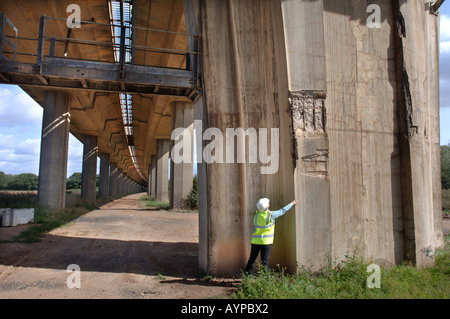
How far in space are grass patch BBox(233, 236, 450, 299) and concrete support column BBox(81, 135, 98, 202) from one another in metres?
29.8

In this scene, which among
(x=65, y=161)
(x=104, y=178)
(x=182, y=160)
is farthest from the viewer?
(x=104, y=178)

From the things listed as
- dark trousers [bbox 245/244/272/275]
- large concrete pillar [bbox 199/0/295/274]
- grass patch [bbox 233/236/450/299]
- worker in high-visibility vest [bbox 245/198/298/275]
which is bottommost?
grass patch [bbox 233/236/450/299]

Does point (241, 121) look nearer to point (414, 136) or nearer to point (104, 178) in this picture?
point (414, 136)

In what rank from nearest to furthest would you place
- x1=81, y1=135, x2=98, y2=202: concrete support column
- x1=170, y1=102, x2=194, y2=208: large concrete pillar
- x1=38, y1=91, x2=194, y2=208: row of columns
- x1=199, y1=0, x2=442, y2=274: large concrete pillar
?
x1=199, y1=0, x2=442, y2=274: large concrete pillar, x1=38, y1=91, x2=194, y2=208: row of columns, x1=170, y1=102, x2=194, y2=208: large concrete pillar, x1=81, y1=135, x2=98, y2=202: concrete support column

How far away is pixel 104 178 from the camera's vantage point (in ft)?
150

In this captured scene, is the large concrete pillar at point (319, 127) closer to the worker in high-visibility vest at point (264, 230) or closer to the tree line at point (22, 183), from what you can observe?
the worker in high-visibility vest at point (264, 230)

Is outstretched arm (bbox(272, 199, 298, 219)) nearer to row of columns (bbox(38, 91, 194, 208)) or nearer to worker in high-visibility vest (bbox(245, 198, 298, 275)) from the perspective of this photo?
worker in high-visibility vest (bbox(245, 198, 298, 275))

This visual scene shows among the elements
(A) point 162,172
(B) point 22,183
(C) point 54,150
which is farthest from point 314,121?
(B) point 22,183

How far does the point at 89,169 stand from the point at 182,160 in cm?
1298

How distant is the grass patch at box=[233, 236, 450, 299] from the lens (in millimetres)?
5516

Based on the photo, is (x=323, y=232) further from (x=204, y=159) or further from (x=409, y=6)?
(x=409, y=6)

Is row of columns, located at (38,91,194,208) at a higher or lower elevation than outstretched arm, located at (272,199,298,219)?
higher

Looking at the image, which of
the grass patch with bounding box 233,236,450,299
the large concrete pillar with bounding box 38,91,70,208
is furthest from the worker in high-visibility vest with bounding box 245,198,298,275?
the large concrete pillar with bounding box 38,91,70,208

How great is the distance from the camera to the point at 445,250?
9.16m
